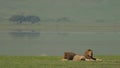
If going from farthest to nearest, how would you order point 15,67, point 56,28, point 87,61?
1. point 56,28
2. point 87,61
3. point 15,67

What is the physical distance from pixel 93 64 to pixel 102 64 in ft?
0.99

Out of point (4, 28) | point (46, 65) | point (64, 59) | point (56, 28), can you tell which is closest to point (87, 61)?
point (64, 59)

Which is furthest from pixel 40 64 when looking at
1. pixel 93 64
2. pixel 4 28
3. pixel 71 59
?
pixel 4 28

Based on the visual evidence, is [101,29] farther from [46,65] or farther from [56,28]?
[46,65]

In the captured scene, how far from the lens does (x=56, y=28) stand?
103 metres

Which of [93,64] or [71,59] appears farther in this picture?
[71,59]

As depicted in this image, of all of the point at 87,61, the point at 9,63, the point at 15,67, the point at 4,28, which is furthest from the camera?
the point at 4,28

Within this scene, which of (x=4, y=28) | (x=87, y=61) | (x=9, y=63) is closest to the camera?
(x=9, y=63)

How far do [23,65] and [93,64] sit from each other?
2431mm

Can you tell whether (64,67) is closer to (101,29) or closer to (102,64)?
(102,64)

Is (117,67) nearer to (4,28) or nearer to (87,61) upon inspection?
(87,61)

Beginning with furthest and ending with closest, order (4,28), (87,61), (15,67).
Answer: (4,28), (87,61), (15,67)

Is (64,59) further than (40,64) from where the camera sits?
Yes

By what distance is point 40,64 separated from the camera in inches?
752
